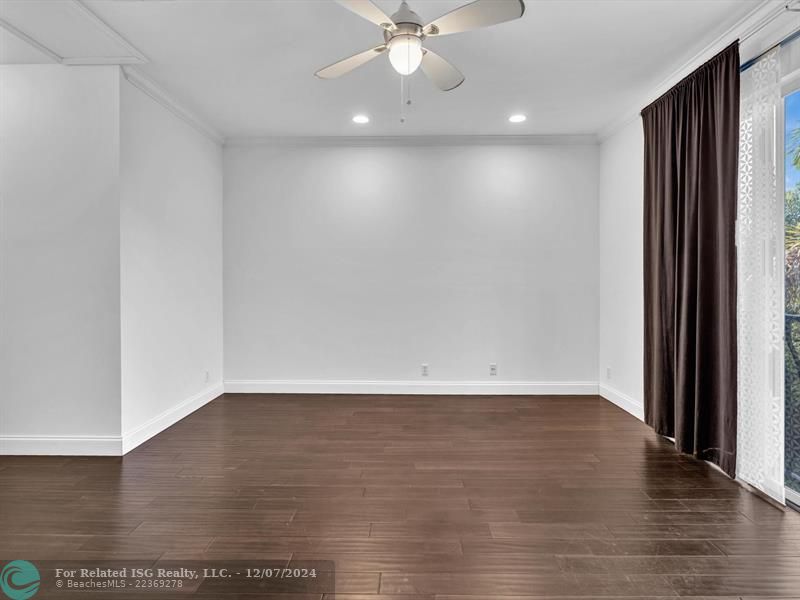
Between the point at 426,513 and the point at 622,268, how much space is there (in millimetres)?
3262

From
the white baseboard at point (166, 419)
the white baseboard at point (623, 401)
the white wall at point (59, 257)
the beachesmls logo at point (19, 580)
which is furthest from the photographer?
the white baseboard at point (623, 401)

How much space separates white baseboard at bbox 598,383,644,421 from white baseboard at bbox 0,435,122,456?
4307 millimetres

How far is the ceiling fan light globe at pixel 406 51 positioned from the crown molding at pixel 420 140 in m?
2.84

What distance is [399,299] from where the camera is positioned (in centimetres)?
521

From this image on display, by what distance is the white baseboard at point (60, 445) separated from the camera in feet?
10.8

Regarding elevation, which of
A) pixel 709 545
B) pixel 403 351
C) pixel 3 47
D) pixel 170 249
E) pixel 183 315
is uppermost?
pixel 3 47

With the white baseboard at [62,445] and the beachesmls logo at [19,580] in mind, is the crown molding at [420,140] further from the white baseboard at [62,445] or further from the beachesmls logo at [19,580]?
the beachesmls logo at [19,580]

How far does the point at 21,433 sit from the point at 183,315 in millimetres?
1469

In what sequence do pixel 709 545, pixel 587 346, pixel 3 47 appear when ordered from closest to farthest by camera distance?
pixel 709 545 → pixel 3 47 → pixel 587 346

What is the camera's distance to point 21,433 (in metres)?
3.31

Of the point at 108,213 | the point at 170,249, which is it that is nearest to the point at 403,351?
the point at 170,249

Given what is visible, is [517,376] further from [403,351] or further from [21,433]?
[21,433]

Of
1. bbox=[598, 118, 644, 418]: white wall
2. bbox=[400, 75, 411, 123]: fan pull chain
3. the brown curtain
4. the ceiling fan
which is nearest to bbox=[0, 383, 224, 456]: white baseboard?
the ceiling fan

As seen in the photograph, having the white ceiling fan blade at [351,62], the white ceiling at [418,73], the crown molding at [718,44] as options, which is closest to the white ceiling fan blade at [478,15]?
the white ceiling fan blade at [351,62]
